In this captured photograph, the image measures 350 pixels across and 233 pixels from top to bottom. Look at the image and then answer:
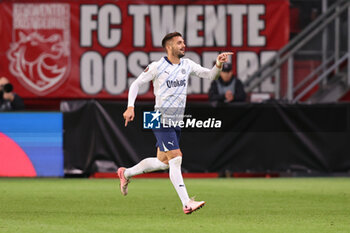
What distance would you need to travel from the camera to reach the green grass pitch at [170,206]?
8156 millimetres

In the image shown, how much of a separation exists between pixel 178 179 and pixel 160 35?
35.3 feet

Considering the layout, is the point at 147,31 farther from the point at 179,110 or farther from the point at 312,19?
the point at 179,110

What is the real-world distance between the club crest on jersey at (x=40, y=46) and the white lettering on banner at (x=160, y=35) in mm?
491

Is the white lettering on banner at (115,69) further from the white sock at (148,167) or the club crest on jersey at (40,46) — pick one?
the white sock at (148,167)

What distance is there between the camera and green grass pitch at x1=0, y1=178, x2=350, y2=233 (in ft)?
26.8

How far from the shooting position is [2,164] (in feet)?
49.4

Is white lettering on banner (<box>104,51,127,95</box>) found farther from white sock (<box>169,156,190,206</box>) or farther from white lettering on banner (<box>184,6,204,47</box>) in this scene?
white sock (<box>169,156,190,206</box>)

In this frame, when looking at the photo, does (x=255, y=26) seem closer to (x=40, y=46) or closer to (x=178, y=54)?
(x=40, y=46)

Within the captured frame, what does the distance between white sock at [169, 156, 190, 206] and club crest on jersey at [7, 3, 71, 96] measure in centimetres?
1073

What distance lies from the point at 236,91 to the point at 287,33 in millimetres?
3844

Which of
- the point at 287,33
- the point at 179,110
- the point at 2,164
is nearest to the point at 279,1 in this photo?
the point at 287,33

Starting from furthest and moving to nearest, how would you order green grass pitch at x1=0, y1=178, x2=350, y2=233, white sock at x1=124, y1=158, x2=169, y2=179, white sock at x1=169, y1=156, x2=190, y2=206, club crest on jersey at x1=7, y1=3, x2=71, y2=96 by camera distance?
club crest on jersey at x1=7, y1=3, x2=71, y2=96 → white sock at x1=124, y1=158, x2=169, y2=179 → white sock at x1=169, y1=156, x2=190, y2=206 → green grass pitch at x1=0, y1=178, x2=350, y2=233

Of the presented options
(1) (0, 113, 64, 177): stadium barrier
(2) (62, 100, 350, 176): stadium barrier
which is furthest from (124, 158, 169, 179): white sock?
(1) (0, 113, 64, 177): stadium barrier

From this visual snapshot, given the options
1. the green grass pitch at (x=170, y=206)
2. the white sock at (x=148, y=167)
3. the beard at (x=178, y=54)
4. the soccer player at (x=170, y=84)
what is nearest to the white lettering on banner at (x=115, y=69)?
the green grass pitch at (x=170, y=206)
